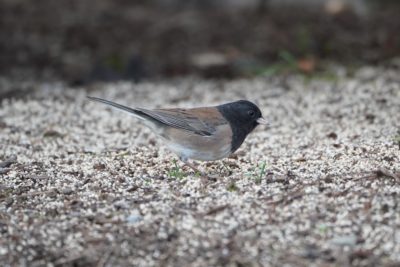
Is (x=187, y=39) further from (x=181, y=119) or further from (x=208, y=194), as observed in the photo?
(x=208, y=194)

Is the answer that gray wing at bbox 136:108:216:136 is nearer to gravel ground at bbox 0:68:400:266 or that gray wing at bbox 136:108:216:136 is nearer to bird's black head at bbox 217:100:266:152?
bird's black head at bbox 217:100:266:152

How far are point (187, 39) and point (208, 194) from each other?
513 cm

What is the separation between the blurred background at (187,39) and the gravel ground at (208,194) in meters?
1.69

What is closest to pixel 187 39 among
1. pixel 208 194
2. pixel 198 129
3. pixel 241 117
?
pixel 241 117

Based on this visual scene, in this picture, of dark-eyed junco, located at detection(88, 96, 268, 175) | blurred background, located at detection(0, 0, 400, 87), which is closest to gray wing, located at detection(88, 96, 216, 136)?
dark-eyed junco, located at detection(88, 96, 268, 175)

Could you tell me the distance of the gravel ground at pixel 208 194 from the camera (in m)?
3.78

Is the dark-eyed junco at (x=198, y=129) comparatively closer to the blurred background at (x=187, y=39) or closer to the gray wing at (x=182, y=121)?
the gray wing at (x=182, y=121)

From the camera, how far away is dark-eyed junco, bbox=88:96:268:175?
5.05 metres

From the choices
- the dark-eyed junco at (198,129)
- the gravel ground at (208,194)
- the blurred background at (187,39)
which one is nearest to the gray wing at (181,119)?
the dark-eyed junco at (198,129)

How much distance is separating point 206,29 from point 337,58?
1743 mm

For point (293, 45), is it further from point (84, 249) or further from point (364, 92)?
point (84, 249)

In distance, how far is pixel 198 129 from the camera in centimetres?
513

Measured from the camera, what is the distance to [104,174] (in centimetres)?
495

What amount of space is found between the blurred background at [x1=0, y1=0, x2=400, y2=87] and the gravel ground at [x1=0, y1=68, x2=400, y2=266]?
169 cm
